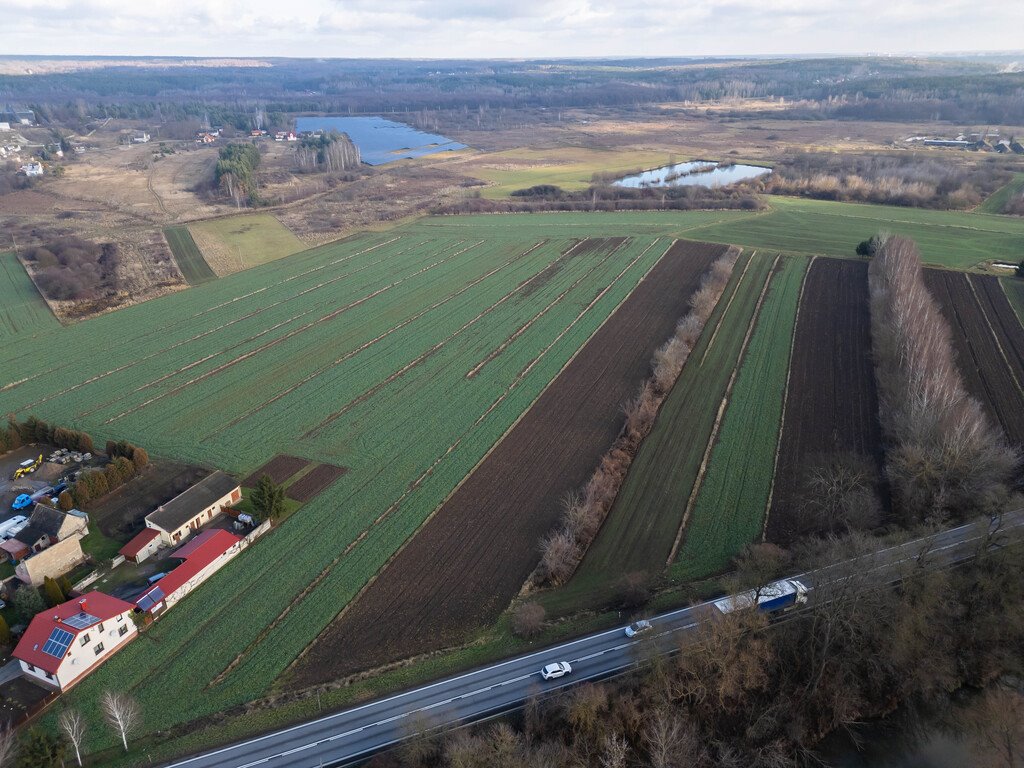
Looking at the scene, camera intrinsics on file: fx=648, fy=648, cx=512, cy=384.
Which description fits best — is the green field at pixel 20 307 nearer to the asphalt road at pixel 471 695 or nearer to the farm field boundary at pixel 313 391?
the farm field boundary at pixel 313 391

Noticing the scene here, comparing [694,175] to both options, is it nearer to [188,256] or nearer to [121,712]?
[188,256]

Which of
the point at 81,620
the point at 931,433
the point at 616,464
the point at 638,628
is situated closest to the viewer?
the point at 81,620

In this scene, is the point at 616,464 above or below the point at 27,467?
above

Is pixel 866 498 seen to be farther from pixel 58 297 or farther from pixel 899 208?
pixel 899 208

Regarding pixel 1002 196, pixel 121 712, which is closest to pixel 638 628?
pixel 121 712

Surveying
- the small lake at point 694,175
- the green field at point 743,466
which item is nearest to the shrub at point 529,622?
the green field at point 743,466

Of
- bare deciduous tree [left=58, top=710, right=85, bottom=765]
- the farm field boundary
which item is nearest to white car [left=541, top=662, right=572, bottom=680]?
the farm field boundary
